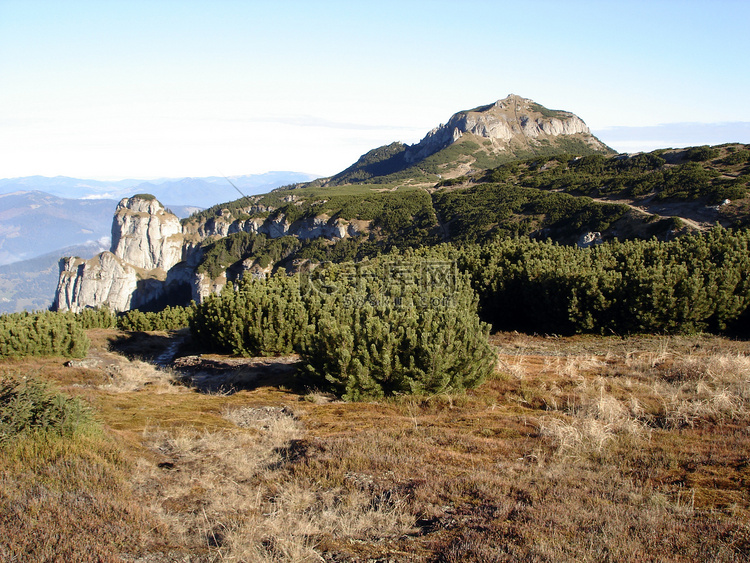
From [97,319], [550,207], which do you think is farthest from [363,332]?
[550,207]

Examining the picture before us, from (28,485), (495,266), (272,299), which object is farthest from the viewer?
(495,266)

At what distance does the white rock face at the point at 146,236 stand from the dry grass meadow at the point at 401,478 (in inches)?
7804

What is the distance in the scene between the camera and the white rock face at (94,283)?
510ft

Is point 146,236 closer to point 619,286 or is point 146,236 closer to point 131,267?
point 131,267

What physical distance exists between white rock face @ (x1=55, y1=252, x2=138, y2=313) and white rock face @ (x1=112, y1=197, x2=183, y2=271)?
2721 centimetres

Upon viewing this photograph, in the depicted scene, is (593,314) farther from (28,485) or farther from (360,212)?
(360,212)

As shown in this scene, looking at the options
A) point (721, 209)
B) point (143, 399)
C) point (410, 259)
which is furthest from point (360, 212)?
point (143, 399)

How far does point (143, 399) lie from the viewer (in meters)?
9.92

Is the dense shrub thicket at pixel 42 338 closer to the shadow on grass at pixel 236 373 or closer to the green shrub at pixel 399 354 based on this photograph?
the shadow on grass at pixel 236 373

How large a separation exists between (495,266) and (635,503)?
15.5m

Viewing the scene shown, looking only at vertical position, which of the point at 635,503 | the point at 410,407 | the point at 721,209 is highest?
the point at 721,209

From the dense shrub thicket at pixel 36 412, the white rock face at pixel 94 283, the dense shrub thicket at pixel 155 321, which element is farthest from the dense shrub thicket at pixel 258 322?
the white rock face at pixel 94 283

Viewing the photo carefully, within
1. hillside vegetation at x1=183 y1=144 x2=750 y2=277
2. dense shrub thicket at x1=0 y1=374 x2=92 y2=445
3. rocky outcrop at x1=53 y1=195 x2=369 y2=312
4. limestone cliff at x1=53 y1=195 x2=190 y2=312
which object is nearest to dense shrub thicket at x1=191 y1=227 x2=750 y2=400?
dense shrub thicket at x1=0 y1=374 x2=92 y2=445

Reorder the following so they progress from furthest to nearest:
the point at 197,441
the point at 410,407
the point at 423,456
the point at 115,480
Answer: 1. the point at 410,407
2. the point at 197,441
3. the point at 423,456
4. the point at 115,480
